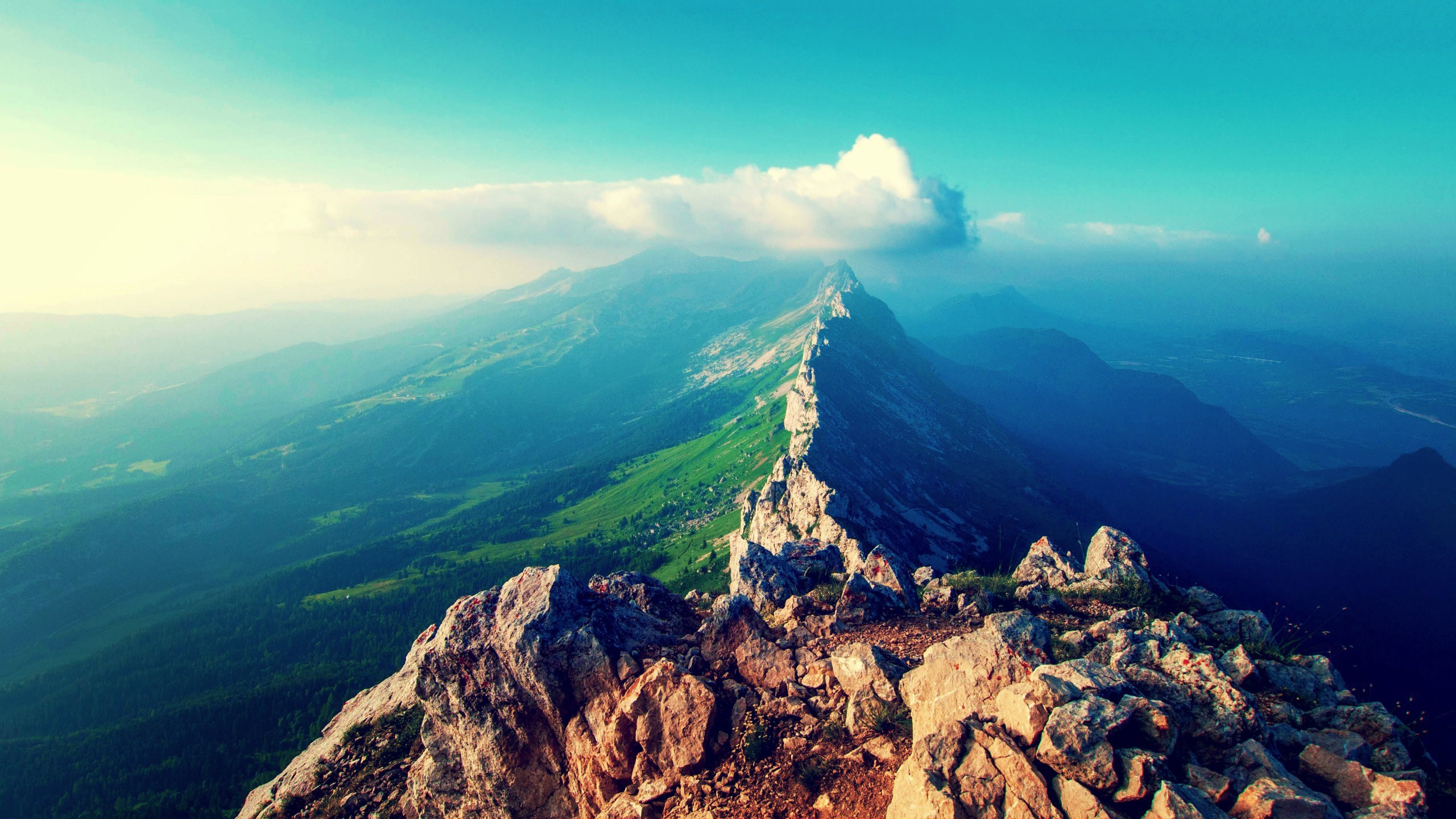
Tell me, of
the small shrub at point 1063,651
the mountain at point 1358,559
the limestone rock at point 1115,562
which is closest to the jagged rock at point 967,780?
the small shrub at point 1063,651

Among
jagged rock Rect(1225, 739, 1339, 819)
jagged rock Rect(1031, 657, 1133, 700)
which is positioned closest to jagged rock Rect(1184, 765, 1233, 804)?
jagged rock Rect(1225, 739, 1339, 819)

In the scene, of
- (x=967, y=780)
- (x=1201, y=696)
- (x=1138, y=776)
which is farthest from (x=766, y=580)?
(x=1138, y=776)

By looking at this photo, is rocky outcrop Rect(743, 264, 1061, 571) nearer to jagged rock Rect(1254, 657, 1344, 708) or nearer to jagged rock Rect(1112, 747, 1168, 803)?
jagged rock Rect(1254, 657, 1344, 708)

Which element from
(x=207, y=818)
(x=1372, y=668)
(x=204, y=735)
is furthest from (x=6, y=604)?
(x=1372, y=668)

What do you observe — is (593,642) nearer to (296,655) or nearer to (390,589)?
(296,655)

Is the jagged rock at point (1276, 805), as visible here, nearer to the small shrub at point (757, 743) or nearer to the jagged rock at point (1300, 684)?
the jagged rock at point (1300, 684)

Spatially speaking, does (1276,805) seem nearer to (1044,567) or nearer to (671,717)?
(671,717)

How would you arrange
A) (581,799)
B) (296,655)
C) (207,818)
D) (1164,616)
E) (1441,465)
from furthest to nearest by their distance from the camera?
(1441,465) → (296,655) → (207,818) → (1164,616) → (581,799)

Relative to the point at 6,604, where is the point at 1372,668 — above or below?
below
